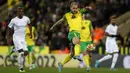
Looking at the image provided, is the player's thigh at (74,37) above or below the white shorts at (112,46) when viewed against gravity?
above

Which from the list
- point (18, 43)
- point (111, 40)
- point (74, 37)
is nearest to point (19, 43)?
point (18, 43)

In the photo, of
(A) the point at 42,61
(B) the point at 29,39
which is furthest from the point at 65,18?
(A) the point at 42,61

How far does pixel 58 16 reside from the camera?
36719mm

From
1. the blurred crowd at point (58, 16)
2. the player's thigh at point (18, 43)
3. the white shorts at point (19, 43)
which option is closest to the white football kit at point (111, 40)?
the white shorts at point (19, 43)

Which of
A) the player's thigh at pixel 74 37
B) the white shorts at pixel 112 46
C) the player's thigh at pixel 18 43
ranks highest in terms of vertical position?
the player's thigh at pixel 74 37

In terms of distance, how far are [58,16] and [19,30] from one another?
1318 cm

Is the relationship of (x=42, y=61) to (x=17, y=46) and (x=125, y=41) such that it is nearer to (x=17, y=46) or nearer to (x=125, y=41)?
(x=125, y=41)

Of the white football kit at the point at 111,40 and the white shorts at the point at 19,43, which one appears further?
the white football kit at the point at 111,40

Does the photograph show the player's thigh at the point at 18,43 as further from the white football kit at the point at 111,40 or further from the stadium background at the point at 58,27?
the stadium background at the point at 58,27

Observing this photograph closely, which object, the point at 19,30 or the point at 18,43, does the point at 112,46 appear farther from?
the point at 18,43

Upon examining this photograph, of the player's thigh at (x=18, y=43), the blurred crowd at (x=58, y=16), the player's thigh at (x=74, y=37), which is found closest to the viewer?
the player's thigh at (x=74, y=37)

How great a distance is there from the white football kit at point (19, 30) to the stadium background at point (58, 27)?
719cm

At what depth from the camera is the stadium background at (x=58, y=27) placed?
3194cm

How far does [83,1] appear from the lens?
37.1 m
